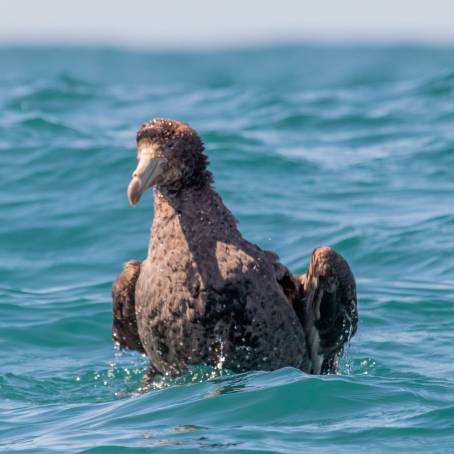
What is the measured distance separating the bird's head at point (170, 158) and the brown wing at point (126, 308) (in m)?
0.69

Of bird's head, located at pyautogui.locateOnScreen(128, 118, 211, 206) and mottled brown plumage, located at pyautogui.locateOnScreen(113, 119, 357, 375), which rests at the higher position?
bird's head, located at pyautogui.locateOnScreen(128, 118, 211, 206)

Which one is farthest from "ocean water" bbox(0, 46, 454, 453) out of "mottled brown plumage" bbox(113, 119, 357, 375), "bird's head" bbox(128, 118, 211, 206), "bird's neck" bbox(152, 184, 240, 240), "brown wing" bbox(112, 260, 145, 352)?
"bird's head" bbox(128, 118, 211, 206)

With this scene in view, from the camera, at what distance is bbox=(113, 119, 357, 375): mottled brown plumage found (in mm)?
8930

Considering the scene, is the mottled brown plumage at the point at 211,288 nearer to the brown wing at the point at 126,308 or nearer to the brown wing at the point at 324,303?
the brown wing at the point at 324,303

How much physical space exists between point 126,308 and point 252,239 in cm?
514

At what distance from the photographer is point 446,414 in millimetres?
8344

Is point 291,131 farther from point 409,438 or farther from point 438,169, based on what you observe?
point 409,438

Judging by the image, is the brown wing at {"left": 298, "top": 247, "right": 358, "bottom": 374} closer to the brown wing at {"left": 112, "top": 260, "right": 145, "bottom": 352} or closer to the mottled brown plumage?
the mottled brown plumage

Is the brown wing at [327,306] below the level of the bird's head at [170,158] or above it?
below

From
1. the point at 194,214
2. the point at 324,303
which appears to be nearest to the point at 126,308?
the point at 194,214

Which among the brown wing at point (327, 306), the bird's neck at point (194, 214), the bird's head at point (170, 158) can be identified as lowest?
the brown wing at point (327, 306)

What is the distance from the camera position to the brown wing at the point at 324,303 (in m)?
9.15

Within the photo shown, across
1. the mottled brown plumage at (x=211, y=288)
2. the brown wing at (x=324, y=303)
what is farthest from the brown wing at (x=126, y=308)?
the brown wing at (x=324, y=303)

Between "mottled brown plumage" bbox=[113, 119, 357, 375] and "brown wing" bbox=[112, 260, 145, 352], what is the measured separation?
0.44 ft
